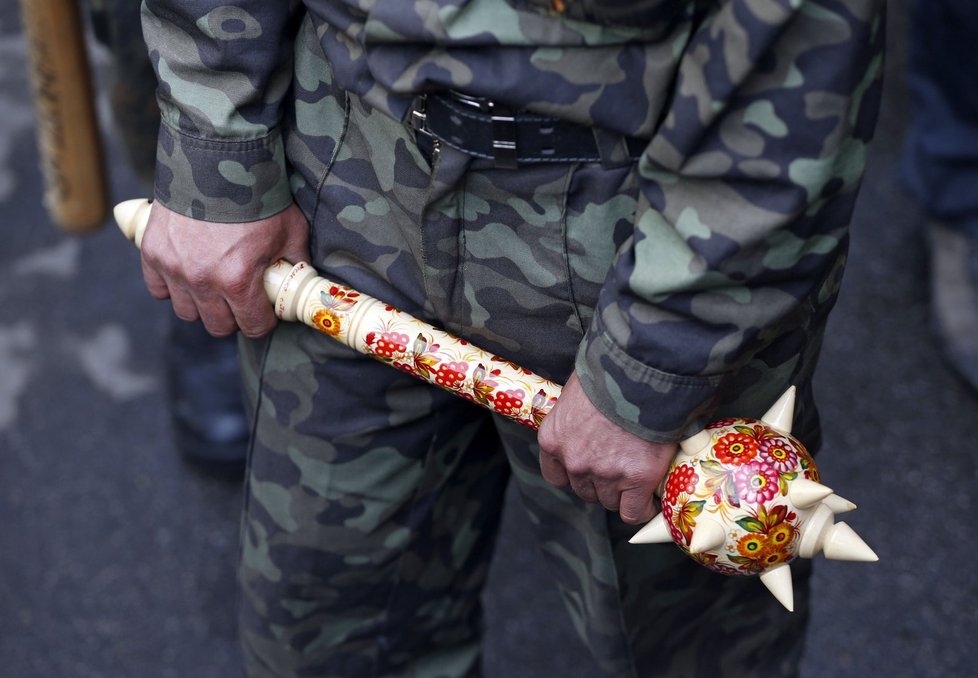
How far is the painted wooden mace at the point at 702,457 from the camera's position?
0.94m

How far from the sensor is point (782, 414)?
3.29 ft

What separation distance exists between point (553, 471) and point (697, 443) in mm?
140

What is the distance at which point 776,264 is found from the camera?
0.88m

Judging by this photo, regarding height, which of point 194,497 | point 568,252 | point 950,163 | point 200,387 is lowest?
point 194,497

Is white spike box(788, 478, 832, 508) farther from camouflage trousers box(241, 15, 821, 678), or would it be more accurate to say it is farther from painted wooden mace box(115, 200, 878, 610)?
camouflage trousers box(241, 15, 821, 678)

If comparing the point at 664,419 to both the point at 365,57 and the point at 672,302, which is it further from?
the point at 365,57

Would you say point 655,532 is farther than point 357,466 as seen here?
No

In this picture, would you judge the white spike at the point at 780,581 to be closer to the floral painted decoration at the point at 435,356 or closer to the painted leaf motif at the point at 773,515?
the painted leaf motif at the point at 773,515

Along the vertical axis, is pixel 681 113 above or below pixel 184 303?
above

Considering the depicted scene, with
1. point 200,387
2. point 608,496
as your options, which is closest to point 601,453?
point 608,496

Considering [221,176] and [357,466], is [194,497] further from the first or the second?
[221,176]

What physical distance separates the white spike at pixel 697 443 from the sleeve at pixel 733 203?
0.9 inches

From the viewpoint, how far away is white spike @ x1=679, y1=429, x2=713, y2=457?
0.97 m

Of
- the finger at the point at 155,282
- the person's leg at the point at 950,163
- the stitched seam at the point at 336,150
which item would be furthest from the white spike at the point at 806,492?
the person's leg at the point at 950,163
